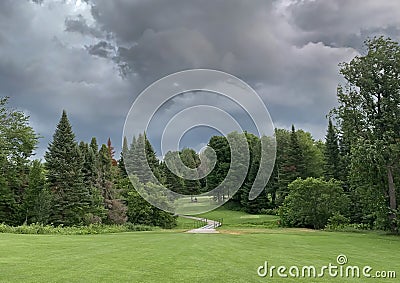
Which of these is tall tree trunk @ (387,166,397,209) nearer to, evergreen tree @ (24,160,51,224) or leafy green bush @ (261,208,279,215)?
evergreen tree @ (24,160,51,224)

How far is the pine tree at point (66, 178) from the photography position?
3275 centimetres

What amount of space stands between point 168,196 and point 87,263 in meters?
30.5

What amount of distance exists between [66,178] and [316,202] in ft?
72.9

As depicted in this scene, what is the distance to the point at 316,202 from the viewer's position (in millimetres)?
33156

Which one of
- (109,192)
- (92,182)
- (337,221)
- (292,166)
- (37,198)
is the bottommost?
(337,221)

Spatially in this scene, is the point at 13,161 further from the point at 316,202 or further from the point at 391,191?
the point at 391,191

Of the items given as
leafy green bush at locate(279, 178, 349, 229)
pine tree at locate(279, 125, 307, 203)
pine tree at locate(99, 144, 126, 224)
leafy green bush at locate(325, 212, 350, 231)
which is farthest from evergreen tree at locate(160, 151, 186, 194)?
leafy green bush at locate(325, 212, 350, 231)

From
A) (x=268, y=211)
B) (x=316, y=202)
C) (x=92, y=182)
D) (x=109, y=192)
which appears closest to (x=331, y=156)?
(x=316, y=202)

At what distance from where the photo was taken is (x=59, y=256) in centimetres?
1029

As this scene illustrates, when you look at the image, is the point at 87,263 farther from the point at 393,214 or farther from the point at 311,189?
the point at 311,189

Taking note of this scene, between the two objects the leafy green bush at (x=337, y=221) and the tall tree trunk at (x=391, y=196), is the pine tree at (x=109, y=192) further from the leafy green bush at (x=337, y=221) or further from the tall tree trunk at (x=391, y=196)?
the tall tree trunk at (x=391, y=196)

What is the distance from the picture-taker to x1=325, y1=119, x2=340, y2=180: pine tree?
4234 centimetres

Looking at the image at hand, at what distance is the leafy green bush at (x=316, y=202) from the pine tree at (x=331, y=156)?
8.79 m

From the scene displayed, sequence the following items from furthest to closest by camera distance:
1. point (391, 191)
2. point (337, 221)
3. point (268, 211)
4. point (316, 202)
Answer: point (268, 211) → point (316, 202) → point (337, 221) → point (391, 191)
